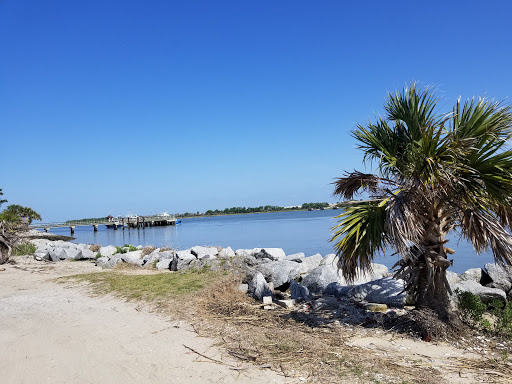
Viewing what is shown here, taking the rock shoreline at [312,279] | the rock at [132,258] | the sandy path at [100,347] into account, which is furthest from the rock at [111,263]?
the sandy path at [100,347]

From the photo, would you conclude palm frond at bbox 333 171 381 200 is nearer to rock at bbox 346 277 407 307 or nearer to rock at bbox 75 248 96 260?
rock at bbox 346 277 407 307

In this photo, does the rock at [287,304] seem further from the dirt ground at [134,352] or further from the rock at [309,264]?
the rock at [309,264]

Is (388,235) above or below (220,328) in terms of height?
above

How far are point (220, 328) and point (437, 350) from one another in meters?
3.30

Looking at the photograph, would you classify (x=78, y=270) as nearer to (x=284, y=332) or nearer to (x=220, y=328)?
(x=220, y=328)

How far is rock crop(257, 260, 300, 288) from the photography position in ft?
36.0

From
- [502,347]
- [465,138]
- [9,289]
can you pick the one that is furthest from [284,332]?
[9,289]

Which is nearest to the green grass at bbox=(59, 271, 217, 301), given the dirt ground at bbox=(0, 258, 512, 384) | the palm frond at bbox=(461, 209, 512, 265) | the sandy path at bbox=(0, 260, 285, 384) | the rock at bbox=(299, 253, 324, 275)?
the sandy path at bbox=(0, 260, 285, 384)

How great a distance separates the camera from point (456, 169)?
6.11 m

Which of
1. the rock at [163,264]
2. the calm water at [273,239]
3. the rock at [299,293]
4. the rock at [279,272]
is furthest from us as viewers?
the calm water at [273,239]

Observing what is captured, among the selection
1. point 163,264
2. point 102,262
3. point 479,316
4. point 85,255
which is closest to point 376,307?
point 479,316

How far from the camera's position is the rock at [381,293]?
8.51m

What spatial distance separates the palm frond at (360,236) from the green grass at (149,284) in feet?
13.5

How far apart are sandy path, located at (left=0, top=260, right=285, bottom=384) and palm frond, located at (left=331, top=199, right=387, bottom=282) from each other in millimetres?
2313
